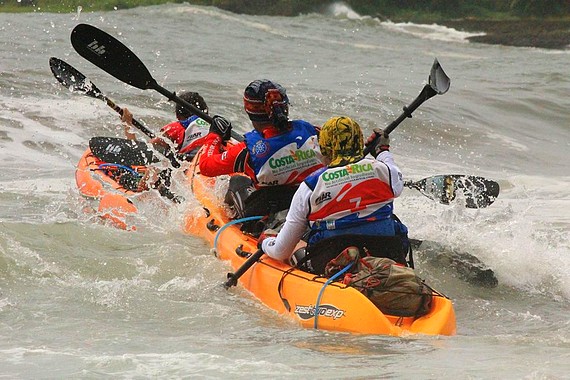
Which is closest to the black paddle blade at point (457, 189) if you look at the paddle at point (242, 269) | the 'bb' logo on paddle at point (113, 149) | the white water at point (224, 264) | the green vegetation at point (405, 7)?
the white water at point (224, 264)

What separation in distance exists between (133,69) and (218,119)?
130 cm

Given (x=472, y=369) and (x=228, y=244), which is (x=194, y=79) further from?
(x=472, y=369)

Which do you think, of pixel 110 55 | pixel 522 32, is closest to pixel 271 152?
pixel 110 55

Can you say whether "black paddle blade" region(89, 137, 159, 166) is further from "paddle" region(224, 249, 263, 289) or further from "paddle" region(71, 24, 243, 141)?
"paddle" region(224, 249, 263, 289)

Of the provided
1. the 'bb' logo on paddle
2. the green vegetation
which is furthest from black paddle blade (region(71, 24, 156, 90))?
the green vegetation

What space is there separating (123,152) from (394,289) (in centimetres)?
486

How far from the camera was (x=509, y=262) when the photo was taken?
754 centimetres

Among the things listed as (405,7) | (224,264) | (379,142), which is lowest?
(405,7)

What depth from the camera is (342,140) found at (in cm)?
567

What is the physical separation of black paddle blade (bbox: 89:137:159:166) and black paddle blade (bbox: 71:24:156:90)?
1340 mm

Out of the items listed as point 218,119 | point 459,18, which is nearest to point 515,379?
point 218,119

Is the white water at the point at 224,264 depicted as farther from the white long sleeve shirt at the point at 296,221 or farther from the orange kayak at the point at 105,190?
the white long sleeve shirt at the point at 296,221

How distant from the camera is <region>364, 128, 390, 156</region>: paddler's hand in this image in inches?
262

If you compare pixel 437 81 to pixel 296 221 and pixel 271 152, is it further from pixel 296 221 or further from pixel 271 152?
pixel 296 221
